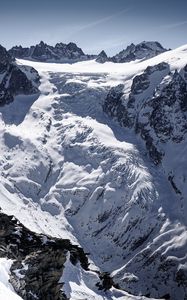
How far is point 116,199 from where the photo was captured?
629ft

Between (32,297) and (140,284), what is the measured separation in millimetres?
121651

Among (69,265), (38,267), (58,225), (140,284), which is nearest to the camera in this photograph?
(38,267)

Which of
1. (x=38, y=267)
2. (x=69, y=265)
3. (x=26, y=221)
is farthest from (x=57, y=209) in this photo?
(x=38, y=267)

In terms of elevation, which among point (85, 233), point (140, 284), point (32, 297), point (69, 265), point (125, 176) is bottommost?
point (140, 284)

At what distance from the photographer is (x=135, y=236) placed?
182375 mm

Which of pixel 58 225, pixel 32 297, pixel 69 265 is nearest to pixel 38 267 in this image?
pixel 32 297

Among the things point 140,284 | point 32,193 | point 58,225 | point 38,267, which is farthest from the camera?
point 32,193

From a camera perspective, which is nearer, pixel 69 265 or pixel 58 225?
pixel 69 265

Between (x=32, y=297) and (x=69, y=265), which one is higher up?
(x=32, y=297)

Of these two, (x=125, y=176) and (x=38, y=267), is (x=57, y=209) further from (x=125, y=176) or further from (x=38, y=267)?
(x=38, y=267)

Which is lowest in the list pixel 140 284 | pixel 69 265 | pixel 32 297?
pixel 140 284

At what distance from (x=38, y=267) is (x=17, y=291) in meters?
5.55

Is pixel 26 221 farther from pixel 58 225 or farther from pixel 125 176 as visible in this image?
pixel 125 176

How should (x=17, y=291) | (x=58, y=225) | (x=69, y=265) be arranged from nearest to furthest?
(x=17, y=291) < (x=69, y=265) < (x=58, y=225)
